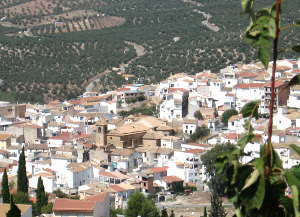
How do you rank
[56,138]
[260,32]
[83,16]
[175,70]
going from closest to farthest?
1. [260,32]
2. [56,138]
3. [175,70]
4. [83,16]

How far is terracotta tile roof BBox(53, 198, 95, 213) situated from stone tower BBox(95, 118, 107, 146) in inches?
611

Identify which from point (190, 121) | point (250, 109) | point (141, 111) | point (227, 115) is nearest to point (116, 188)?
point (190, 121)

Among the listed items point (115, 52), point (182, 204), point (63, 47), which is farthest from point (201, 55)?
point (182, 204)

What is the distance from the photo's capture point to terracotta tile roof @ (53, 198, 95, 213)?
867 inches

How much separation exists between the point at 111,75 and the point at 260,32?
212 feet

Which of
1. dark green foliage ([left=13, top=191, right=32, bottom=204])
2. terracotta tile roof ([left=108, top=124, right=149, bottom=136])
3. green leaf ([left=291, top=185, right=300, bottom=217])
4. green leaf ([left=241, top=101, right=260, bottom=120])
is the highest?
green leaf ([left=241, top=101, right=260, bottom=120])

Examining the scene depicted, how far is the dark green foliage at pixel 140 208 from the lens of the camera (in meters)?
26.4

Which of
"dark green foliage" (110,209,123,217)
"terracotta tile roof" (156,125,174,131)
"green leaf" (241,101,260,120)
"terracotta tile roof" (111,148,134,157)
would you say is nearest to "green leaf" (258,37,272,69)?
"green leaf" (241,101,260,120)

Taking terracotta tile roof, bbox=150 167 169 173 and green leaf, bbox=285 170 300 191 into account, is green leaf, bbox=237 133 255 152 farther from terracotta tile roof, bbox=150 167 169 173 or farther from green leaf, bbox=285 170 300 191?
terracotta tile roof, bbox=150 167 169 173

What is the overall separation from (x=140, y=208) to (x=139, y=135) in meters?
12.9

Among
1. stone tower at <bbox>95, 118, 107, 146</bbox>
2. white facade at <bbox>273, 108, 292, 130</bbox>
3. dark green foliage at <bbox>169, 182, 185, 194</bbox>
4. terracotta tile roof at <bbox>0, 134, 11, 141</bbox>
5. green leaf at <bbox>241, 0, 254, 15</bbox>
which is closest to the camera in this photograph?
green leaf at <bbox>241, 0, 254, 15</bbox>

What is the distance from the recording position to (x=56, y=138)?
39.9m

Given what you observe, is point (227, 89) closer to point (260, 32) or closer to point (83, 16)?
point (260, 32)

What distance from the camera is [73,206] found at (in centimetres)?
2217
